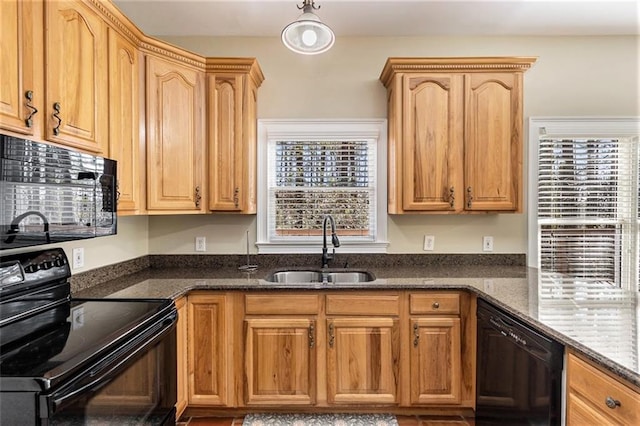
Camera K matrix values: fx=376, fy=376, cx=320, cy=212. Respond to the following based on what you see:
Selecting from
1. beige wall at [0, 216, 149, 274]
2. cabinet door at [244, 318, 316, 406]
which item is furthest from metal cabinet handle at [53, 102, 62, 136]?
cabinet door at [244, 318, 316, 406]

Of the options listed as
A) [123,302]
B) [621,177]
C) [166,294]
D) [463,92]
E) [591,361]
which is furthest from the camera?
[621,177]

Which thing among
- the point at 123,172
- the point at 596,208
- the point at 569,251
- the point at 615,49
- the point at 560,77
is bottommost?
the point at 569,251

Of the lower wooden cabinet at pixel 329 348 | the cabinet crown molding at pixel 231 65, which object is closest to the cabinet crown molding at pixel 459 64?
the cabinet crown molding at pixel 231 65

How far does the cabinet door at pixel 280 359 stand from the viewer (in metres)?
2.29

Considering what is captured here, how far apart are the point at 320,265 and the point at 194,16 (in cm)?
202

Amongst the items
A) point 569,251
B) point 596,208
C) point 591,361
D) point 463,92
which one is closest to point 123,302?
point 591,361

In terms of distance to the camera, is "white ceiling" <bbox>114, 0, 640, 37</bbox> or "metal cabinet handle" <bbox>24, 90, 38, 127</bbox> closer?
"metal cabinet handle" <bbox>24, 90, 38, 127</bbox>

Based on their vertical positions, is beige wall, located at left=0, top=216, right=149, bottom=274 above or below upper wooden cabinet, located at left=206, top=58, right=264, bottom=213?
below

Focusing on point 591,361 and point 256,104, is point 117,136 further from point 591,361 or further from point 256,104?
point 591,361

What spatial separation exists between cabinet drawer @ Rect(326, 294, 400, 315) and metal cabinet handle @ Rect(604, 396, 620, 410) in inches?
46.4

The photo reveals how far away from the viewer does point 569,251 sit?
2.93 metres

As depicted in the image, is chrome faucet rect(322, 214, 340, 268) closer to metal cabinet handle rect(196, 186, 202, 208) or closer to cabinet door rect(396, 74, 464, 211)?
cabinet door rect(396, 74, 464, 211)

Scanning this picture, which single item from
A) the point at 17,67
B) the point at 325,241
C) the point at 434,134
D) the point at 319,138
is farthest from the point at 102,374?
the point at 434,134

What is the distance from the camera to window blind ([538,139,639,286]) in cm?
289
